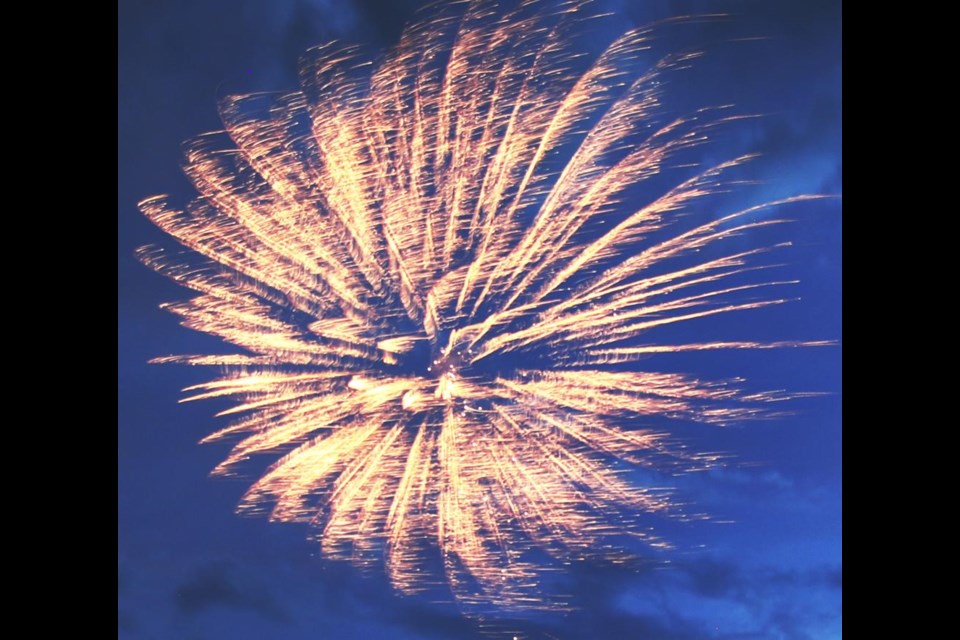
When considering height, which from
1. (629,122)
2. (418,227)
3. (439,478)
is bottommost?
(439,478)
